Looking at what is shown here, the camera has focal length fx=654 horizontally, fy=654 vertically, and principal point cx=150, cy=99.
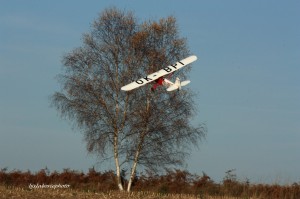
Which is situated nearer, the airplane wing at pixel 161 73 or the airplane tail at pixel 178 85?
the airplane wing at pixel 161 73

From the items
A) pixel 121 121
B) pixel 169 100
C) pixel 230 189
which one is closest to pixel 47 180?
pixel 121 121

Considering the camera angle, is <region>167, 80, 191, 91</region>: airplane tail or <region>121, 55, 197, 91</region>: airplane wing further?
<region>167, 80, 191, 91</region>: airplane tail

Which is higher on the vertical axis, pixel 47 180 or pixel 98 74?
pixel 98 74

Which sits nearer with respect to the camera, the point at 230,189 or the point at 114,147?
the point at 230,189

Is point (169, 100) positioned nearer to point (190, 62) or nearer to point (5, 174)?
point (190, 62)

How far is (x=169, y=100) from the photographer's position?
40.0m

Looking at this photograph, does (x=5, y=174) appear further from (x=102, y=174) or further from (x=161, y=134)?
(x=161, y=134)

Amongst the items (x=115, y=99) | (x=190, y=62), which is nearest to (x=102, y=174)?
(x=115, y=99)

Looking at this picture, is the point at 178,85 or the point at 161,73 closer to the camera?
the point at 161,73

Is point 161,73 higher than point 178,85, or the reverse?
point 161,73

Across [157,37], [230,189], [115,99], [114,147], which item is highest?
[157,37]

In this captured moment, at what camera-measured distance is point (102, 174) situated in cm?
4116

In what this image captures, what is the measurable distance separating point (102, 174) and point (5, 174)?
19.8ft

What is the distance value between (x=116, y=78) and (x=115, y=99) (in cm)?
130
